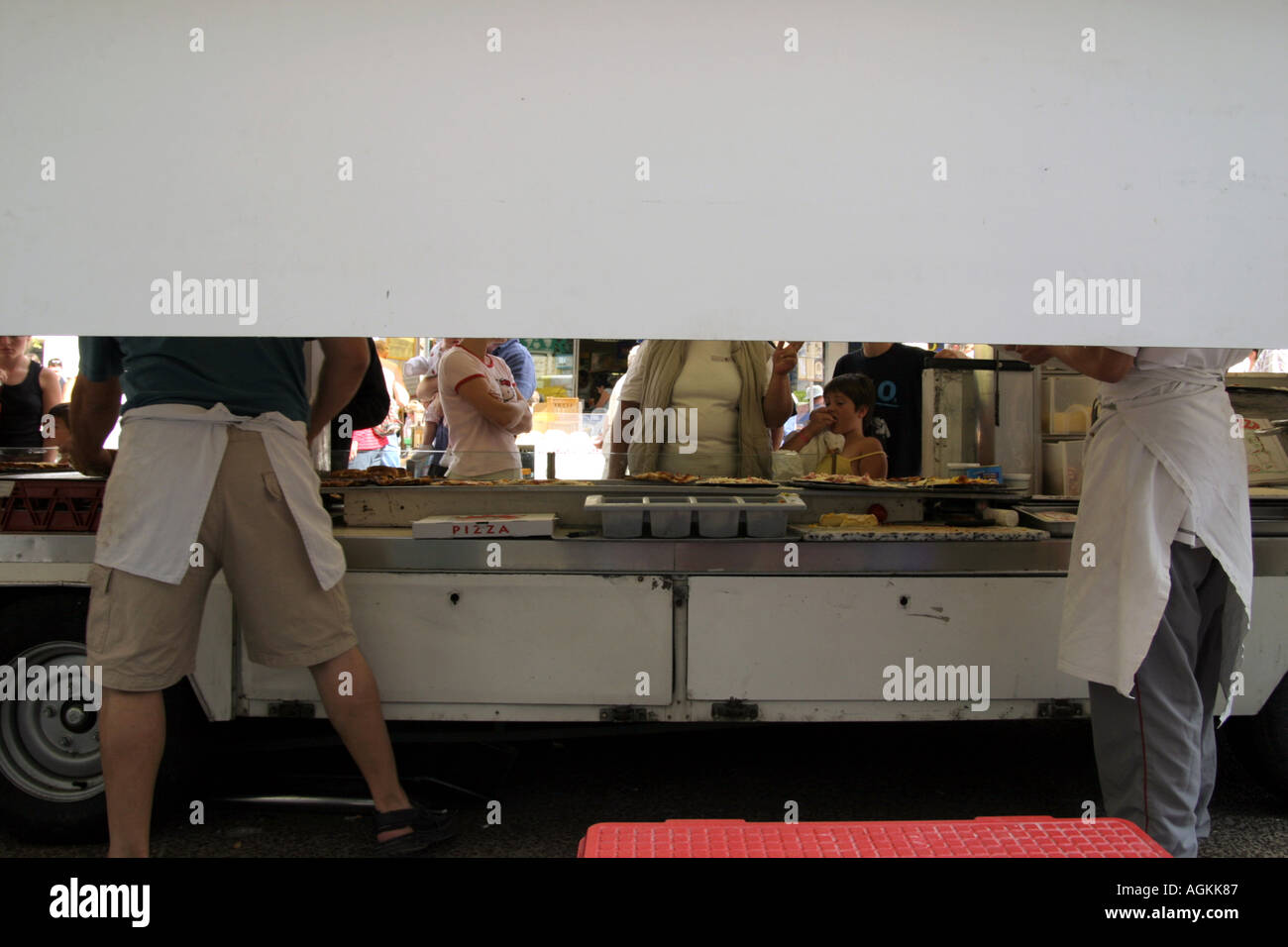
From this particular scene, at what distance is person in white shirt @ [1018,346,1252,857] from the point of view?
2.34m

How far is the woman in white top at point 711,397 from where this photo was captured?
14.2 ft

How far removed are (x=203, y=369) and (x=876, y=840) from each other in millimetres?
2094

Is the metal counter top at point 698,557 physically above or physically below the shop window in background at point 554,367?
below

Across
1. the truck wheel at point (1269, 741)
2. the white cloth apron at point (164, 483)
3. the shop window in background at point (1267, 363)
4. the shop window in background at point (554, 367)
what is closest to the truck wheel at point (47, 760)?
the white cloth apron at point (164, 483)

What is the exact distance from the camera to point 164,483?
2.45m

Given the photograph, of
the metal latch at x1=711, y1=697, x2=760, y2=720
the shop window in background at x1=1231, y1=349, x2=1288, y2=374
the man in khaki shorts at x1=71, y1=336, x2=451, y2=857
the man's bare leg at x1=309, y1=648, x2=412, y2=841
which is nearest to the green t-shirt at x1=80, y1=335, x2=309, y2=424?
the man in khaki shorts at x1=71, y1=336, x2=451, y2=857

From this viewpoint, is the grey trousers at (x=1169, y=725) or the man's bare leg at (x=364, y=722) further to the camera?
the man's bare leg at (x=364, y=722)

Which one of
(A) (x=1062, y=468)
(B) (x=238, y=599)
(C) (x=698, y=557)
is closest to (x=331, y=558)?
(B) (x=238, y=599)

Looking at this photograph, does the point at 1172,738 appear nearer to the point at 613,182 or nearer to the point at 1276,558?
the point at 1276,558

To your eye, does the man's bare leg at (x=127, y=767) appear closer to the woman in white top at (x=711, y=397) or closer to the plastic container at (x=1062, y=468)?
the woman in white top at (x=711, y=397)

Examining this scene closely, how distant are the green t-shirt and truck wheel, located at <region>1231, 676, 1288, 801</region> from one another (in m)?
3.36

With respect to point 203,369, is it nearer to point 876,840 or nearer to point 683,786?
point 876,840

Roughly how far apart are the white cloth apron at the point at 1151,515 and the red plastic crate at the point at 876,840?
Result: 3.09ft
